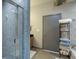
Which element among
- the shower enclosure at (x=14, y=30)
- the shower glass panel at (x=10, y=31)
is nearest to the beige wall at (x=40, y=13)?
the shower enclosure at (x=14, y=30)

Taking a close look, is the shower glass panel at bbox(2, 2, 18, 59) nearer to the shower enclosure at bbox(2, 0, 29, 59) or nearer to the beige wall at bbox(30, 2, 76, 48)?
the shower enclosure at bbox(2, 0, 29, 59)

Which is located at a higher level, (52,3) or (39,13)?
(52,3)

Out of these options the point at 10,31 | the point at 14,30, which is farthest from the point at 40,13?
the point at 10,31

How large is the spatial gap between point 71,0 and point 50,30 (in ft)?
6.47

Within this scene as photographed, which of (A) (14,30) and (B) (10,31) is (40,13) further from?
(B) (10,31)

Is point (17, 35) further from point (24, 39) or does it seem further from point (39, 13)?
point (39, 13)

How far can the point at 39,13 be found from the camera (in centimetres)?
636

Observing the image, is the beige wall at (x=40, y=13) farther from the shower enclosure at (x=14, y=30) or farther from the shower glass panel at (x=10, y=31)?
the shower glass panel at (x=10, y=31)

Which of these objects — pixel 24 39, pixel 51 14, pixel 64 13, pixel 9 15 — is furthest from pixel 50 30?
pixel 9 15

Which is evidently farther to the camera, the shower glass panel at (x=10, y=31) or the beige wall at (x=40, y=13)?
the beige wall at (x=40, y=13)

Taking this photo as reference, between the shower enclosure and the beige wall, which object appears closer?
the shower enclosure

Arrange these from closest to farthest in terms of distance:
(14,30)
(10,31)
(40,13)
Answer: (10,31) < (14,30) < (40,13)

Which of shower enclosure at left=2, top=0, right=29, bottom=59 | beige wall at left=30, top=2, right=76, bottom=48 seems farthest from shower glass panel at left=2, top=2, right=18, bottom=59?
beige wall at left=30, top=2, right=76, bottom=48

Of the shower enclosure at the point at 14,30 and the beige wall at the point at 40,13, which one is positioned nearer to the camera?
the shower enclosure at the point at 14,30
